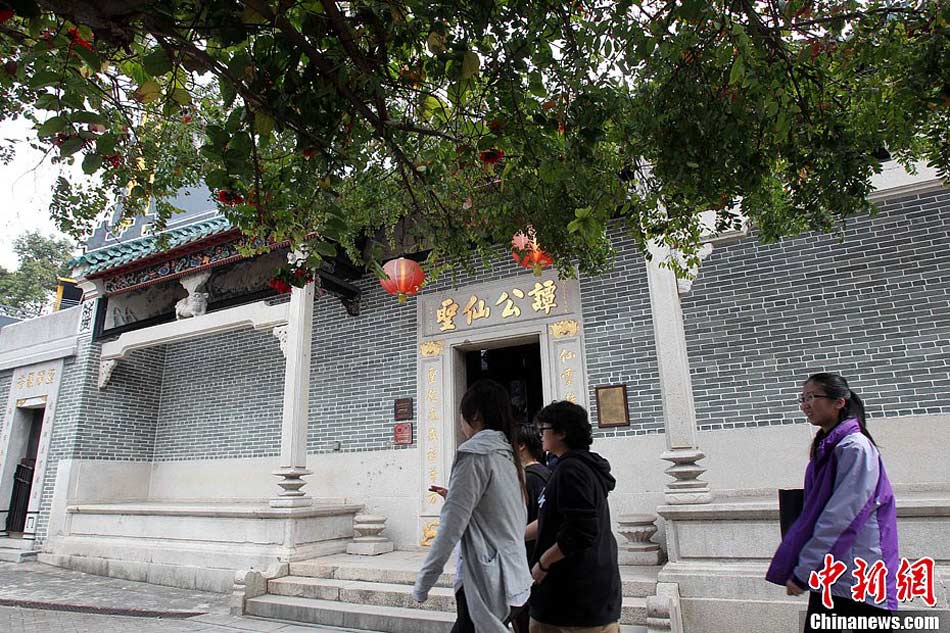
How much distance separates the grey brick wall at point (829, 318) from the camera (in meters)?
4.77

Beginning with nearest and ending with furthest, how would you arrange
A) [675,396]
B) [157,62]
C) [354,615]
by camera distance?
→ 1. [157,62]
2. [675,396]
3. [354,615]

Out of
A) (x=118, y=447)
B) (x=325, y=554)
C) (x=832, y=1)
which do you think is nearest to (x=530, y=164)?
(x=832, y=1)

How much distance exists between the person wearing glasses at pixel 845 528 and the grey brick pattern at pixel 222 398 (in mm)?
6635

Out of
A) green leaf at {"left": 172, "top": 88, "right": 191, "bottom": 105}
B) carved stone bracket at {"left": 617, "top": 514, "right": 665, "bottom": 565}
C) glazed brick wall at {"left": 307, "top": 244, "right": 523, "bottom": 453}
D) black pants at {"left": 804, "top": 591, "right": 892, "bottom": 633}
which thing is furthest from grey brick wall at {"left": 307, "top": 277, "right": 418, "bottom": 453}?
black pants at {"left": 804, "top": 591, "right": 892, "bottom": 633}

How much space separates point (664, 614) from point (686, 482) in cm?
86

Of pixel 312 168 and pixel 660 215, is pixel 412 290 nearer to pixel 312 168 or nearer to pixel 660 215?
pixel 660 215

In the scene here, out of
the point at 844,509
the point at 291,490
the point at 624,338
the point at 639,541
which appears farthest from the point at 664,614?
the point at 291,490

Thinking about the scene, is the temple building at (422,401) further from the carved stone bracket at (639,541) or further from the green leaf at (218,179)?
the green leaf at (218,179)

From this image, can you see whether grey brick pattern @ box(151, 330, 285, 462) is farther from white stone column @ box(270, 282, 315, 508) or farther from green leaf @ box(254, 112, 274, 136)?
green leaf @ box(254, 112, 274, 136)

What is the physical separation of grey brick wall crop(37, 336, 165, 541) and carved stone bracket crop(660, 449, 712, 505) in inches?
299

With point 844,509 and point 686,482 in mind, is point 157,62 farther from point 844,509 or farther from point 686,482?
point 686,482

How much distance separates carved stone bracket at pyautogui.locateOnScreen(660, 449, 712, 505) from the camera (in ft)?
13.3

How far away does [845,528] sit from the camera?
5.95ft

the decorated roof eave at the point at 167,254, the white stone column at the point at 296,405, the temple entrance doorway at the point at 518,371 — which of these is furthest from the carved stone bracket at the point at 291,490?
the decorated roof eave at the point at 167,254
